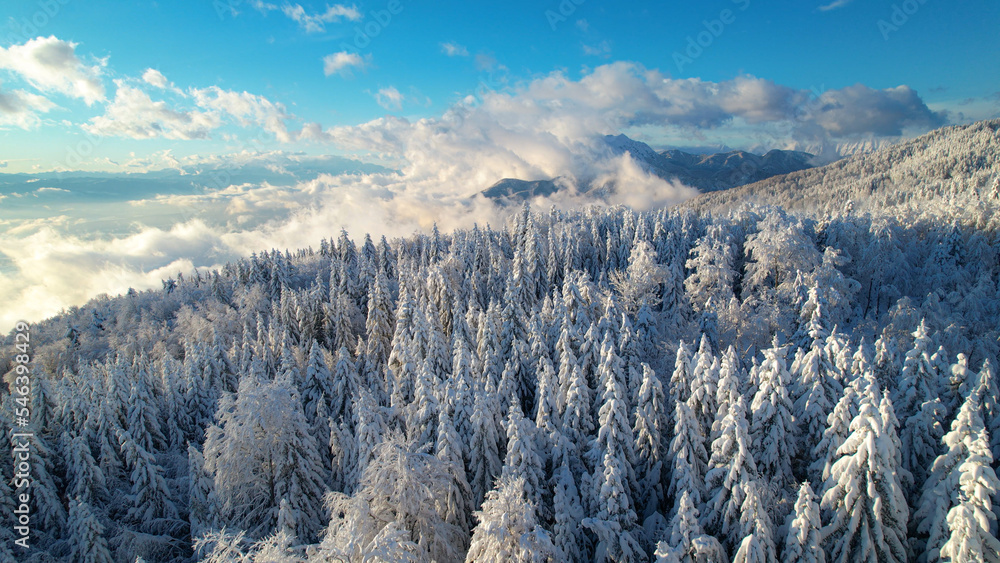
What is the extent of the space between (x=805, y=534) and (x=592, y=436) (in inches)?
383

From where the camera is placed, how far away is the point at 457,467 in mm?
18250

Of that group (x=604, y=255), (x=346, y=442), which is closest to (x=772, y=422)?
(x=346, y=442)

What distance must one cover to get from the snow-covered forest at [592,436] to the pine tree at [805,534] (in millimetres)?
75

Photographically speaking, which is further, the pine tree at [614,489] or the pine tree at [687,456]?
the pine tree at [687,456]

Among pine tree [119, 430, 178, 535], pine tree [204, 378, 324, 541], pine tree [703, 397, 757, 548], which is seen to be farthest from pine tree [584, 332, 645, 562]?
pine tree [119, 430, 178, 535]

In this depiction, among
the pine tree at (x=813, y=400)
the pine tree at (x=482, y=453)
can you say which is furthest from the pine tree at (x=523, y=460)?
the pine tree at (x=813, y=400)

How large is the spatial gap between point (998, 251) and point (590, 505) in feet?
188

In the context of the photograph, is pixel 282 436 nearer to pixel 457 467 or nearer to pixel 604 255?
pixel 457 467

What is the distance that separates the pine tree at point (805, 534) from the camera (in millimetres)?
13555

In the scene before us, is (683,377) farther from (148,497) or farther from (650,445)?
(148,497)

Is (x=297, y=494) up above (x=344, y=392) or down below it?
below

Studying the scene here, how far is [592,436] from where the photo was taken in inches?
855

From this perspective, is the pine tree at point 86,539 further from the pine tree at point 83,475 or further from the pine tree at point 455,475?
the pine tree at point 455,475

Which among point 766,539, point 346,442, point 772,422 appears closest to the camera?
point 766,539
